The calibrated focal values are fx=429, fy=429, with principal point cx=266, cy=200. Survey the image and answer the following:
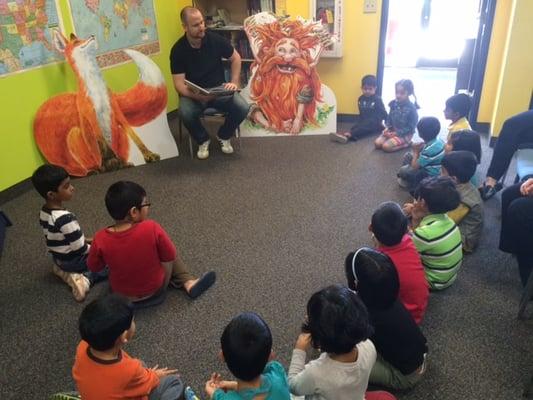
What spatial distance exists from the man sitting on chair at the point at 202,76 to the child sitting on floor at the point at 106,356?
2.52m

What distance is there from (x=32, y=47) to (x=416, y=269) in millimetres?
2885

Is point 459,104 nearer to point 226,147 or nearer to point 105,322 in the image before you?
point 226,147

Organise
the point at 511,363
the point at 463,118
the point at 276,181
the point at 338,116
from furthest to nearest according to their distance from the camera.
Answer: the point at 338,116 < the point at 276,181 < the point at 463,118 < the point at 511,363

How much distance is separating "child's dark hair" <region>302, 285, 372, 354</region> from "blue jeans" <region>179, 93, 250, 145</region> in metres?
2.65

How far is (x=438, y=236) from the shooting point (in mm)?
1794

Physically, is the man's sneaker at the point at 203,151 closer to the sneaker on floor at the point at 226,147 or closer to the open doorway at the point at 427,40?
the sneaker on floor at the point at 226,147

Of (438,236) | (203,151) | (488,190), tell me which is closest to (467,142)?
(488,190)

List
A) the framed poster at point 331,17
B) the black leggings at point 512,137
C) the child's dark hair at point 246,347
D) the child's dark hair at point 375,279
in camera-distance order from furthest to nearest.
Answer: the framed poster at point 331,17, the black leggings at point 512,137, the child's dark hair at point 375,279, the child's dark hair at point 246,347

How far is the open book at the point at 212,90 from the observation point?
3275 millimetres

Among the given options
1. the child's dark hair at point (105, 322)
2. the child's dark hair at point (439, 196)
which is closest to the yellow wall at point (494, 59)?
the child's dark hair at point (439, 196)

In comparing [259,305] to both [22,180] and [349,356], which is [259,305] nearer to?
[349,356]

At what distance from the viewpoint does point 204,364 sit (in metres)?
1.61

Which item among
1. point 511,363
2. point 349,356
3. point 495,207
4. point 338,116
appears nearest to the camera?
point 349,356

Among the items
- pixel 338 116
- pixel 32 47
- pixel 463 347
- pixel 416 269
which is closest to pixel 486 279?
pixel 463 347
